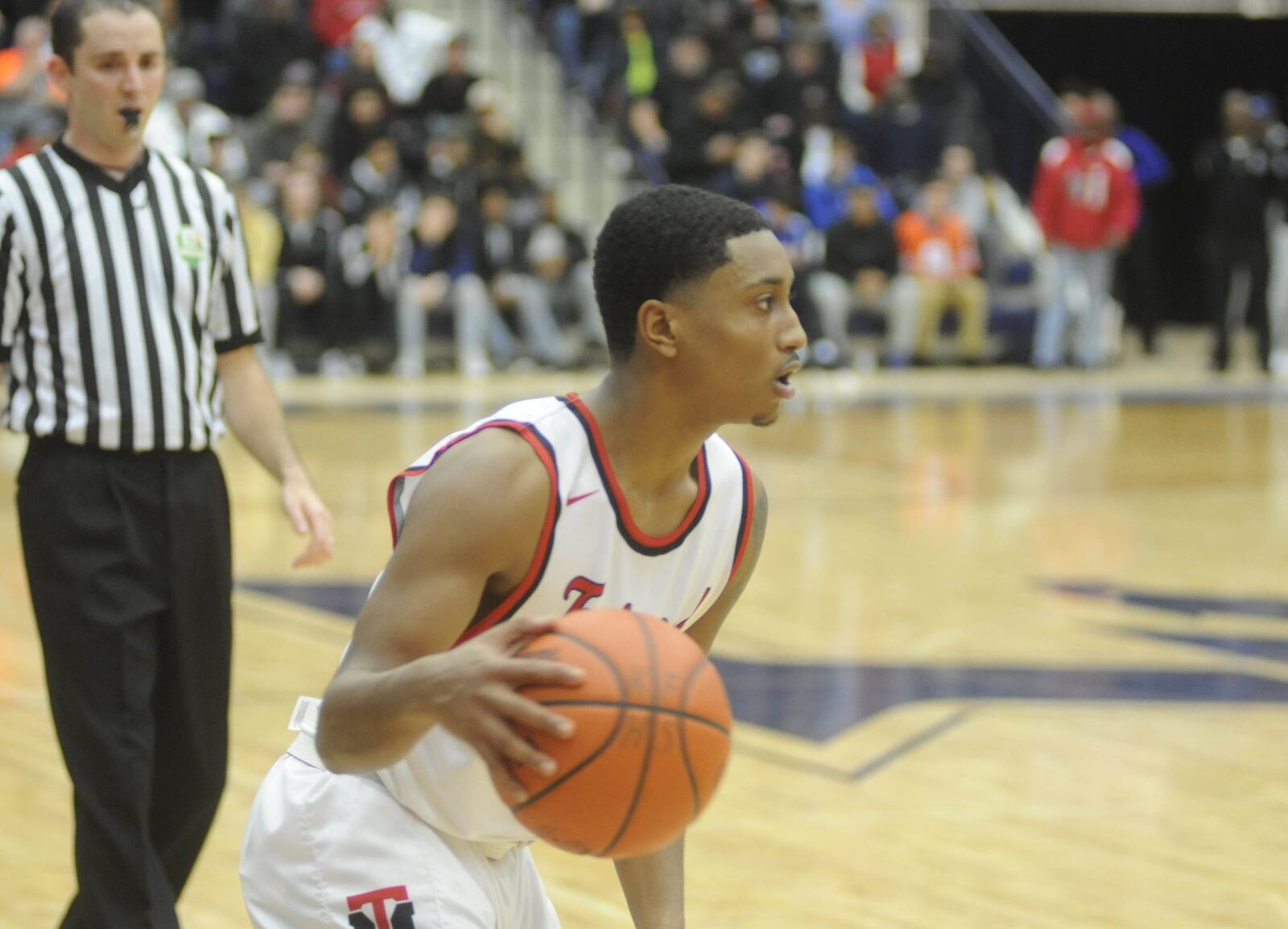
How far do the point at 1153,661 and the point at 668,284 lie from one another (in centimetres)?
426

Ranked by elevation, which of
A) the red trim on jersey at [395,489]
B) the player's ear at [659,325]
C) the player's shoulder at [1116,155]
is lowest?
the player's shoulder at [1116,155]

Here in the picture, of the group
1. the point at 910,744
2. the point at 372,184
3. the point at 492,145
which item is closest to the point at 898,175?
the point at 492,145

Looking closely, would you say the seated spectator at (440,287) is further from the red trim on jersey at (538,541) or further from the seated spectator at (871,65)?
the red trim on jersey at (538,541)

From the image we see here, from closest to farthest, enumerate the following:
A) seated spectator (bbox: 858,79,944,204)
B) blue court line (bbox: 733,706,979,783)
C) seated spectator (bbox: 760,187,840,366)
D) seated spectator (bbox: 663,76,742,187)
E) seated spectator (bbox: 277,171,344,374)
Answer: blue court line (bbox: 733,706,979,783)
seated spectator (bbox: 277,171,344,374)
seated spectator (bbox: 760,187,840,366)
seated spectator (bbox: 663,76,742,187)
seated spectator (bbox: 858,79,944,204)

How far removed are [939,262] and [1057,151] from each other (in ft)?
5.23

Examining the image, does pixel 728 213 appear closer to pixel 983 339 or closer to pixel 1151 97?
pixel 983 339

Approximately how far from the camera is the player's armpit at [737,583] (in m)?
2.48

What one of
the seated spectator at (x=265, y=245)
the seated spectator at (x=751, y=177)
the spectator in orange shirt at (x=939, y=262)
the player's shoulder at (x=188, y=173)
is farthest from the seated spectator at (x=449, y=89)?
the player's shoulder at (x=188, y=173)

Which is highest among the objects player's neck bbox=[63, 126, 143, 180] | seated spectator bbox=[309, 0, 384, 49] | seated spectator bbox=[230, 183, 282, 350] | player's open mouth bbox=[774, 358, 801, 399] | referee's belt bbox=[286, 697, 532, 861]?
seated spectator bbox=[309, 0, 384, 49]

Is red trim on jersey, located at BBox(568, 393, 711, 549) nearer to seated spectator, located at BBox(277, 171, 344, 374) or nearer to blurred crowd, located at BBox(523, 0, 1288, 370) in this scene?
seated spectator, located at BBox(277, 171, 344, 374)

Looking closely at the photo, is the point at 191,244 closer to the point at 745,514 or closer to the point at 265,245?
the point at 745,514

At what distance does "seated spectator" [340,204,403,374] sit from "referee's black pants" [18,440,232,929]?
11045 millimetres

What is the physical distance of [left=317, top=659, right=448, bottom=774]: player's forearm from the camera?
6.31 ft

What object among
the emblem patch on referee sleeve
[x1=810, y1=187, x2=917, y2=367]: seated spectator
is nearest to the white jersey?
the emblem patch on referee sleeve
